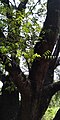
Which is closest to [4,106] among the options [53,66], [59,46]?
[53,66]

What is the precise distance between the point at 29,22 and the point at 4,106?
359cm

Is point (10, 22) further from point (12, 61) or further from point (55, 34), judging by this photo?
point (55, 34)

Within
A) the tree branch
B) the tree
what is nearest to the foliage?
the tree

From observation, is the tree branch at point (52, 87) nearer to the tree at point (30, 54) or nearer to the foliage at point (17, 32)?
the tree at point (30, 54)

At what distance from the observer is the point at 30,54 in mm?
5566

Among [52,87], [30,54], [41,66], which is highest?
[41,66]

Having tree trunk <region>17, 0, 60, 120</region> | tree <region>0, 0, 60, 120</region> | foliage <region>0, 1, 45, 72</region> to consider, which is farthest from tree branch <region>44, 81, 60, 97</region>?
foliage <region>0, 1, 45, 72</region>

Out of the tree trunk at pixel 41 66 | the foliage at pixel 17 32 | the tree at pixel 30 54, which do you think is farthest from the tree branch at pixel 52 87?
the foliage at pixel 17 32

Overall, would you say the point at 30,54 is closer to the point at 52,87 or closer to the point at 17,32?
the point at 17,32

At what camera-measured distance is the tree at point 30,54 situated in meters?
5.56

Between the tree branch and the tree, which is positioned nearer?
the tree

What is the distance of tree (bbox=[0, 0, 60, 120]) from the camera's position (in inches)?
219

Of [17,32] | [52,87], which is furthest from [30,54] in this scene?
[52,87]

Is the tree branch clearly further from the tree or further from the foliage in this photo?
the foliage
